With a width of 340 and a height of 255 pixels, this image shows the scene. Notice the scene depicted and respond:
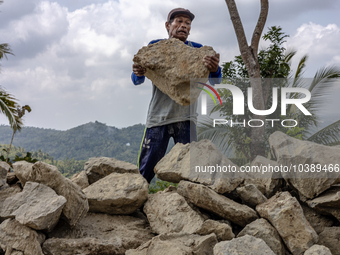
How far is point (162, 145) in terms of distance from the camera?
12.9ft

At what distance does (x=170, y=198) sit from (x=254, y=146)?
1.29 metres

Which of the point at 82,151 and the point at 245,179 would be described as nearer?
the point at 245,179

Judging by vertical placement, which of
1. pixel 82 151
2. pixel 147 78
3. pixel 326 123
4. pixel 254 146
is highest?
pixel 147 78

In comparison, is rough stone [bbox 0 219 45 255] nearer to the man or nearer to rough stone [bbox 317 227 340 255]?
the man

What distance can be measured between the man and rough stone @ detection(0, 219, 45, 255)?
1.75 metres

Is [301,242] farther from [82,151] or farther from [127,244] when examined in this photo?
[82,151]

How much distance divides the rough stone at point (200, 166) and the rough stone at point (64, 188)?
952mm

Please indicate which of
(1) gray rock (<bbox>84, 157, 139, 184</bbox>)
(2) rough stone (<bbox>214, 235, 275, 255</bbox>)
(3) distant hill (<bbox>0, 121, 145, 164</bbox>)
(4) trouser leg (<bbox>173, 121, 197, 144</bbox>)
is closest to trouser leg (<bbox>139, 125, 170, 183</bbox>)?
(4) trouser leg (<bbox>173, 121, 197, 144</bbox>)

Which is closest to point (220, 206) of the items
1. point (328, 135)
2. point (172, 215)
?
point (172, 215)

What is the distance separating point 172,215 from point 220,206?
465 mm

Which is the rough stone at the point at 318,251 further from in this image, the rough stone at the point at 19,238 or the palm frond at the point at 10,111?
the palm frond at the point at 10,111

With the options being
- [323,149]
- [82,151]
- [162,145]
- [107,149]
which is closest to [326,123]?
[323,149]

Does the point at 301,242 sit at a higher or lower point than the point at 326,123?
lower

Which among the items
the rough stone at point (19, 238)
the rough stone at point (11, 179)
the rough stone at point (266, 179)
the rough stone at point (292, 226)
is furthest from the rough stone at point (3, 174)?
the rough stone at point (292, 226)
